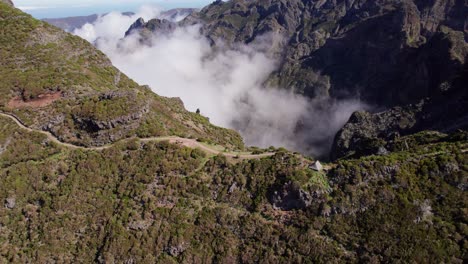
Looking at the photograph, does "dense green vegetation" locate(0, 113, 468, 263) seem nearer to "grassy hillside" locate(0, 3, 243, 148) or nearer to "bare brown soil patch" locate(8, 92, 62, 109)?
"grassy hillside" locate(0, 3, 243, 148)

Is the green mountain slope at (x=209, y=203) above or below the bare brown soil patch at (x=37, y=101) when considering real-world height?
below

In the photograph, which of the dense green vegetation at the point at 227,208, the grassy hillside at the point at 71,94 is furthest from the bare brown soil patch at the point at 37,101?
the dense green vegetation at the point at 227,208

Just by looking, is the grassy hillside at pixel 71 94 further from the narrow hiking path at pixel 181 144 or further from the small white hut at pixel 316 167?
the small white hut at pixel 316 167

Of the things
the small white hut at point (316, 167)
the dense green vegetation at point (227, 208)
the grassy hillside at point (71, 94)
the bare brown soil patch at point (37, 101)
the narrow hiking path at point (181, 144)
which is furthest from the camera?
the bare brown soil patch at point (37, 101)

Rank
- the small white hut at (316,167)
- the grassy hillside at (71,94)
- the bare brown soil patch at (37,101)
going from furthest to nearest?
the bare brown soil patch at (37,101)
the grassy hillside at (71,94)
the small white hut at (316,167)

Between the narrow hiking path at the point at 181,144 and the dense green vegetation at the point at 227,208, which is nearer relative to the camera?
the dense green vegetation at the point at 227,208

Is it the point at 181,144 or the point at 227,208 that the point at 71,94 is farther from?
the point at 227,208

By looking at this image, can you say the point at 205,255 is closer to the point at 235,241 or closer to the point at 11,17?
the point at 235,241

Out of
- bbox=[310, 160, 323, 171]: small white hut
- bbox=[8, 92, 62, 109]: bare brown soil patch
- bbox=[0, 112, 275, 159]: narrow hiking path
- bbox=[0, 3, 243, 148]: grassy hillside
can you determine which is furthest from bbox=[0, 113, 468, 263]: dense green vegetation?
bbox=[8, 92, 62, 109]: bare brown soil patch
